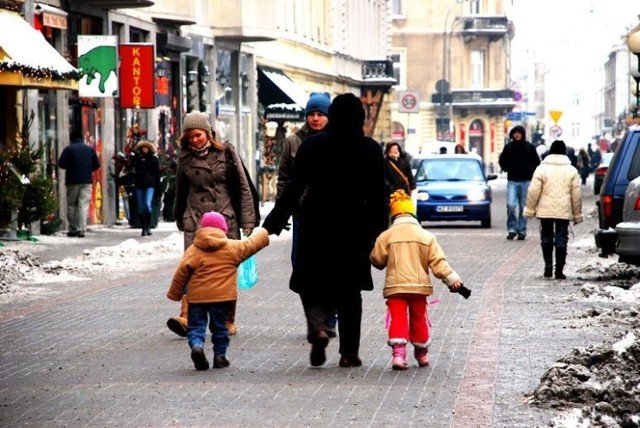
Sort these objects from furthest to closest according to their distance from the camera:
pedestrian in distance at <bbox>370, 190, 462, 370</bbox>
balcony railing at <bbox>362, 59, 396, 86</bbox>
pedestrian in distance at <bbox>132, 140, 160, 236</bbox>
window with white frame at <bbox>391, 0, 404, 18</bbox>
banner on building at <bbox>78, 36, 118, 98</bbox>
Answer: window with white frame at <bbox>391, 0, 404, 18</bbox>
balcony railing at <bbox>362, 59, 396, 86</bbox>
banner on building at <bbox>78, 36, 118, 98</bbox>
pedestrian in distance at <bbox>132, 140, 160, 236</bbox>
pedestrian in distance at <bbox>370, 190, 462, 370</bbox>

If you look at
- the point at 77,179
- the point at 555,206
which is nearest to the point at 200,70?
the point at 77,179

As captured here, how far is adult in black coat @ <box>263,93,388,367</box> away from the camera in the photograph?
11258 mm

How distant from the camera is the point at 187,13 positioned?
3759cm

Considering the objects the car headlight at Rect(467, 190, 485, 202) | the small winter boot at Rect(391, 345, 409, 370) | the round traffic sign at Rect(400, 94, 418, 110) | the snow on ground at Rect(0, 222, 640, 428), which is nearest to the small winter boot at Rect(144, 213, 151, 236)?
the snow on ground at Rect(0, 222, 640, 428)

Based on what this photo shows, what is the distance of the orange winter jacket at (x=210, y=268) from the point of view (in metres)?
11.3

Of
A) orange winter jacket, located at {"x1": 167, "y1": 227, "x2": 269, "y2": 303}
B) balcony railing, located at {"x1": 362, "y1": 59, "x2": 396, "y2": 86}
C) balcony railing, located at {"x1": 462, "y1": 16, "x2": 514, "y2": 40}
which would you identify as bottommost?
orange winter jacket, located at {"x1": 167, "y1": 227, "x2": 269, "y2": 303}

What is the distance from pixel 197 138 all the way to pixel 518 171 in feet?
52.4

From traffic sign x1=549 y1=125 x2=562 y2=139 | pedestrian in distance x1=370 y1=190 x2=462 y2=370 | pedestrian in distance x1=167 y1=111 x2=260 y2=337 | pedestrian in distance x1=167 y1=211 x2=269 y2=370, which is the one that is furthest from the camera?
traffic sign x1=549 y1=125 x2=562 y2=139

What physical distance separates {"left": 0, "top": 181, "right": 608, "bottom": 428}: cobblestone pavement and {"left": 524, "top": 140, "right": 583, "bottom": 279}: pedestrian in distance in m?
1.14

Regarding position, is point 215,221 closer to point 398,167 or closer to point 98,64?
point 398,167

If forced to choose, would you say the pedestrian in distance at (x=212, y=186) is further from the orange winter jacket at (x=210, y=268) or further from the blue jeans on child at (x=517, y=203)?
the blue jeans on child at (x=517, y=203)

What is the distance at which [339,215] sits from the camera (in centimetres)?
1132

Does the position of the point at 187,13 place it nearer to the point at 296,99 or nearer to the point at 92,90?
the point at 92,90

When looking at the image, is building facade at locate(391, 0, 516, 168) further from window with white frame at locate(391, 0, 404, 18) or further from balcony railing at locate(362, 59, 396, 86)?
balcony railing at locate(362, 59, 396, 86)
